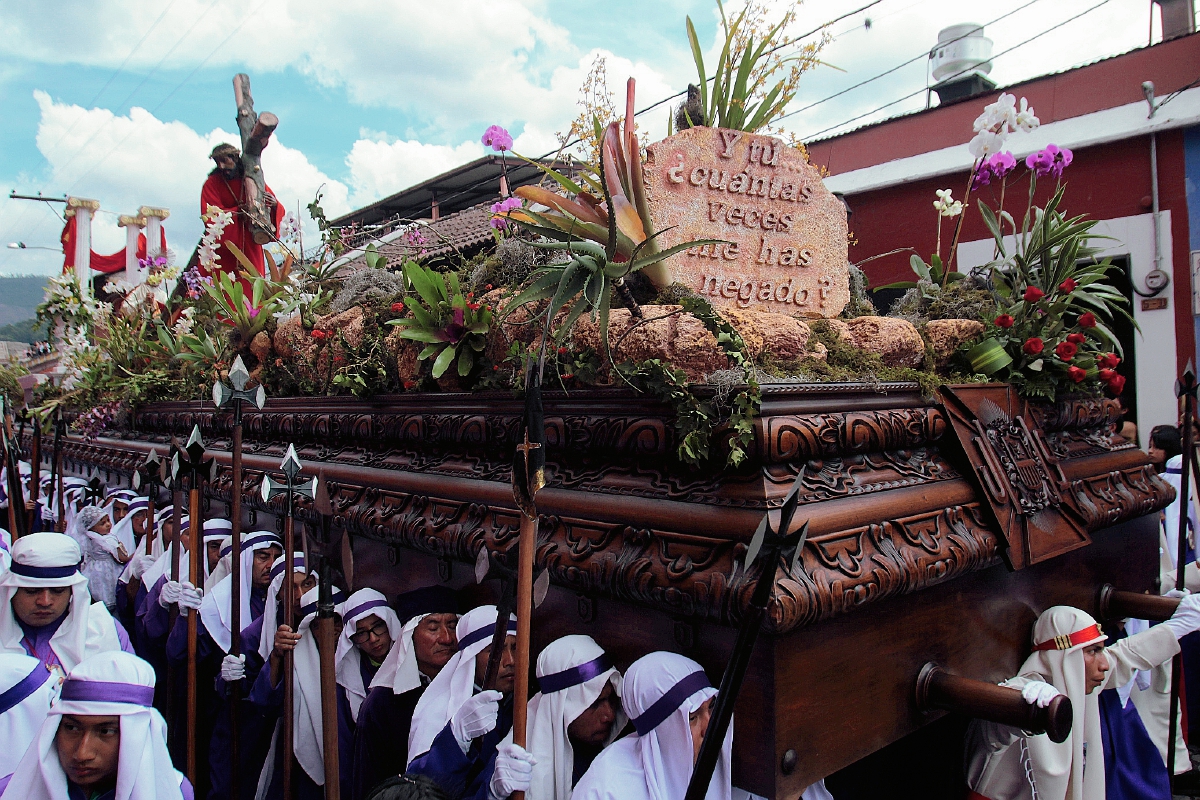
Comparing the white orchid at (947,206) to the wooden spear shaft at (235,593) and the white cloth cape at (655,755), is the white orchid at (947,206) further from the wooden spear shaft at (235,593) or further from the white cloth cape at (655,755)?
the wooden spear shaft at (235,593)

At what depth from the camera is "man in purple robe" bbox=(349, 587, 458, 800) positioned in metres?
2.52

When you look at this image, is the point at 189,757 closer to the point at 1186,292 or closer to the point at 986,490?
the point at 986,490

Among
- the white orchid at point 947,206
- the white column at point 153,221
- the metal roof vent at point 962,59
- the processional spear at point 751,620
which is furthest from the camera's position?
the white column at point 153,221

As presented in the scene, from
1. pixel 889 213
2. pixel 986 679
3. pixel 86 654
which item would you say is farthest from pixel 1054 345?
pixel 889 213

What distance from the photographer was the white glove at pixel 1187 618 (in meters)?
2.54

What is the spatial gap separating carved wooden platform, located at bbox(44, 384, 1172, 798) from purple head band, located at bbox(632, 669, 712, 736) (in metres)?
0.08

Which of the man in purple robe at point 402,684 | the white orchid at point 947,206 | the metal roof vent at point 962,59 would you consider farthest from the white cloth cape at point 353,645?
the metal roof vent at point 962,59

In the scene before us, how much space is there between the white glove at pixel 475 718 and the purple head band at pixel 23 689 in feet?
5.08

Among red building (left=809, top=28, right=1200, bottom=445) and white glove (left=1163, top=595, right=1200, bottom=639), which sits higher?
red building (left=809, top=28, right=1200, bottom=445)

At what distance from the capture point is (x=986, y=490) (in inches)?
89.8

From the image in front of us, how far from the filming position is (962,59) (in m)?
8.45

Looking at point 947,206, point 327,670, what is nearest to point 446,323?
point 327,670

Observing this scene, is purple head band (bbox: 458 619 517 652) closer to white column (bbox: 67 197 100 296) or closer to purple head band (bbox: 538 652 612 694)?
purple head band (bbox: 538 652 612 694)

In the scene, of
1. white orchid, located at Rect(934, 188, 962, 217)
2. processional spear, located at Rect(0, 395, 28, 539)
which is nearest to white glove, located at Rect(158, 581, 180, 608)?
processional spear, located at Rect(0, 395, 28, 539)
